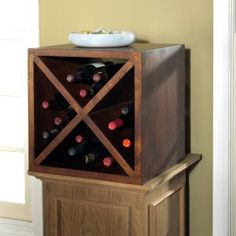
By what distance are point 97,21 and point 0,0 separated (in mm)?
452

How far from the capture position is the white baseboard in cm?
245

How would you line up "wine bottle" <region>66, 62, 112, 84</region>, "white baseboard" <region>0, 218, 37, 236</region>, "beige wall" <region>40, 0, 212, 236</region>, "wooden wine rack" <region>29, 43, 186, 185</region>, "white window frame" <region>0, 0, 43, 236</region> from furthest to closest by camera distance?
1. "white baseboard" <region>0, 218, 37, 236</region>
2. "white window frame" <region>0, 0, 43, 236</region>
3. "beige wall" <region>40, 0, 212, 236</region>
4. "wine bottle" <region>66, 62, 112, 84</region>
5. "wooden wine rack" <region>29, 43, 186, 185</region>

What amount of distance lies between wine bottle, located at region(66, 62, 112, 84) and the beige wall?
0.32 metres

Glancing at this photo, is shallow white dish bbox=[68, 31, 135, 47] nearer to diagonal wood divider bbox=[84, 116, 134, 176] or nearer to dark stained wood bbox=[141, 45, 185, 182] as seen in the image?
dark stained wood bbox=[141, 45, 185, 182]

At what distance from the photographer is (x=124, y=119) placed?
1.88m

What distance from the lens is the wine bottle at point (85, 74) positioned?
1.89 m

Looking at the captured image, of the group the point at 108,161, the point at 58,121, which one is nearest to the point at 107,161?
the point at 108,161

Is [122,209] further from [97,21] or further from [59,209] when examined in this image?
[97,21]

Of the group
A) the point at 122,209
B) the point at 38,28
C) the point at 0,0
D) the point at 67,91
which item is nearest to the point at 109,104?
the point at 67,91

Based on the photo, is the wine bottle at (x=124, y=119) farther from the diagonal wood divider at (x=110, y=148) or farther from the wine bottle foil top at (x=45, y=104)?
the wine bottle foil top at (x=45, y=104)

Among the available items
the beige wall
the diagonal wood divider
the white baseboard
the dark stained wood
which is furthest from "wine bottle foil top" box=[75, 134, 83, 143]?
the white baseboard

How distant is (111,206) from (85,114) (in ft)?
0.96

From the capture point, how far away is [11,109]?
8.17ft

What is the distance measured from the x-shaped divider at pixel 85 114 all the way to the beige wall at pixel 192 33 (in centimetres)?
41
